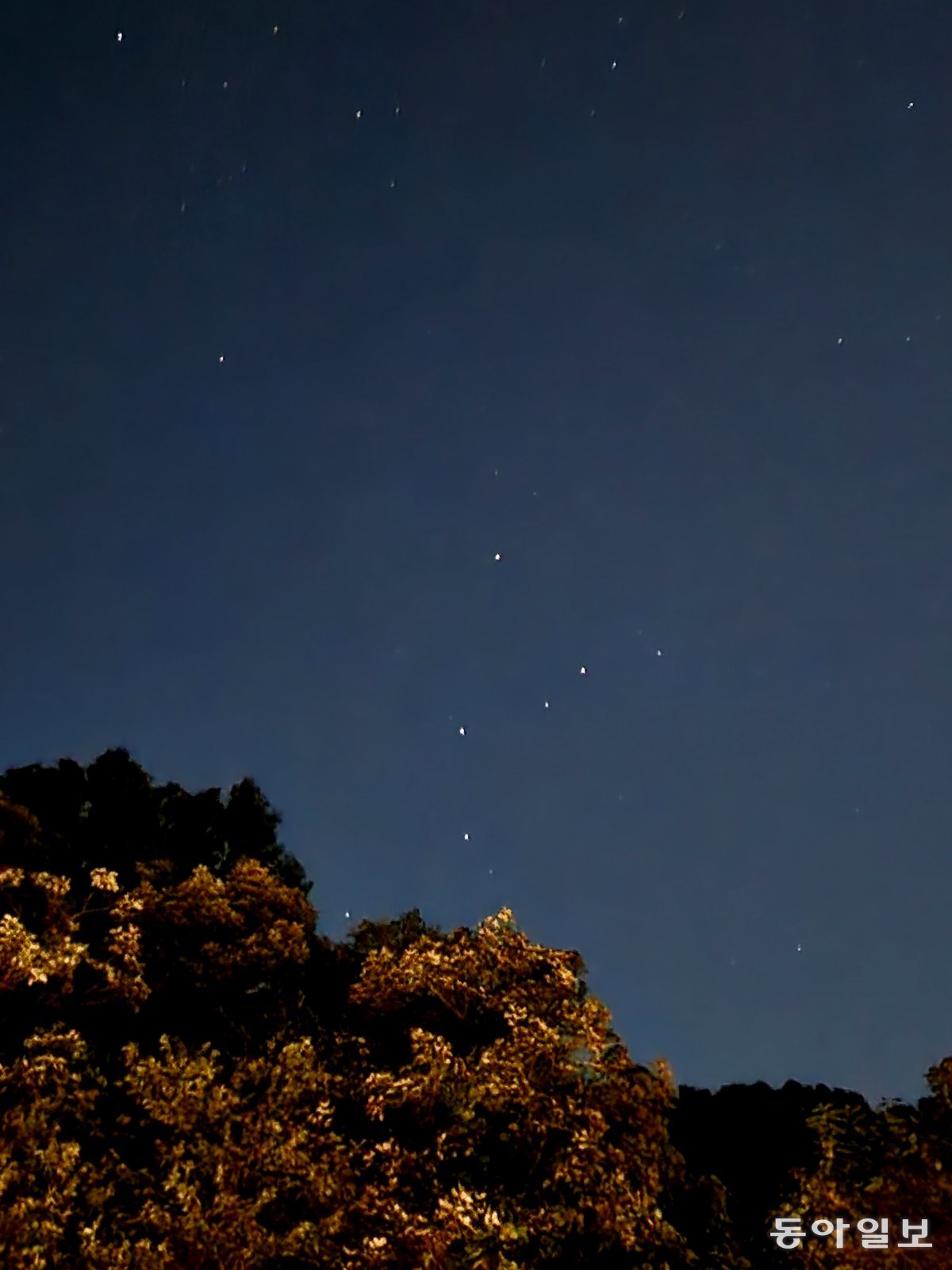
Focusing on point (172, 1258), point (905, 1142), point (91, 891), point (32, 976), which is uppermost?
point (91, 891)

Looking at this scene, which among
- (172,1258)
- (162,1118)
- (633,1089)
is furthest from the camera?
(633,1089)

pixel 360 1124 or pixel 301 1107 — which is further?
pixel 360 1124

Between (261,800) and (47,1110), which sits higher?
(261,800)

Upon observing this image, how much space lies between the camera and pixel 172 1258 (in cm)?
1491

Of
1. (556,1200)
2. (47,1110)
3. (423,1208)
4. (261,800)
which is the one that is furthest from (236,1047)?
(261,800)

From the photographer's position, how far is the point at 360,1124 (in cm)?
1719

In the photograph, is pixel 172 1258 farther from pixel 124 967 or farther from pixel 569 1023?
pixel 569 1023

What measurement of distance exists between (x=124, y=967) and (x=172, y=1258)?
4834mm

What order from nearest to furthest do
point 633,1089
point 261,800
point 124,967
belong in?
point 633,1089, point 124,967, point 261,800

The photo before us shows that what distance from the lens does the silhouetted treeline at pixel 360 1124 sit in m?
15.1

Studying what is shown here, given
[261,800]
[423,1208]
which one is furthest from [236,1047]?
[261,800]

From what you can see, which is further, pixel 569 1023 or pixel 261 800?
pixel 261 800

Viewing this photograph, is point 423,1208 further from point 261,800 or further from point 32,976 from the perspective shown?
point 261,800

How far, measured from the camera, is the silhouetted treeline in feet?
49.4
